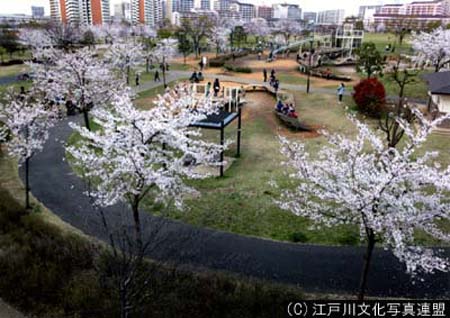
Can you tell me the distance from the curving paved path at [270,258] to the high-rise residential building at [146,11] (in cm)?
10816

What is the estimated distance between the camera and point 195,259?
1057 centimetres

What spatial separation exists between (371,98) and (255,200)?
47.1 feet

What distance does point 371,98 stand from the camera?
24.8 metres

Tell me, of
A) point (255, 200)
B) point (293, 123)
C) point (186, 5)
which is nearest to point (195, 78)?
point (293, 123)

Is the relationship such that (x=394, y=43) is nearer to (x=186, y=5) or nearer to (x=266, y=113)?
(x=266, y=113)

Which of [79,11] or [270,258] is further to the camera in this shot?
[79,11]

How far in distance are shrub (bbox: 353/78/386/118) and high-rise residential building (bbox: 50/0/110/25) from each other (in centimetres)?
9570

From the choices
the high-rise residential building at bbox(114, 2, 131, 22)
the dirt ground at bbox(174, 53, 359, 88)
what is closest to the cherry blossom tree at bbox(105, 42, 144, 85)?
the dirt ground at bbox(174, 53, 359, 88)

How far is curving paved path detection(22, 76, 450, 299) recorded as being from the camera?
31.3ft

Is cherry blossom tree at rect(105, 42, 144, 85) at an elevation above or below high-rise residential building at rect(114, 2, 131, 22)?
below

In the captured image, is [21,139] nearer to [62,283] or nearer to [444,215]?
[62,283]

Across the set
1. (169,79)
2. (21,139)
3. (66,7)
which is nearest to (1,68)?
(169,79)

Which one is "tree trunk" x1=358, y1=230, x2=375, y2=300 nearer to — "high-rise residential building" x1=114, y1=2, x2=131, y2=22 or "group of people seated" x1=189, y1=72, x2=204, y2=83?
"group of people seated" x1=189, y1=72, x2=204, y2=83

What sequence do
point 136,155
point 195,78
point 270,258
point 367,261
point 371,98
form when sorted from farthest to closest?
point 195,78
point 371,98
point 270,258
point 136,155
point 367,261
